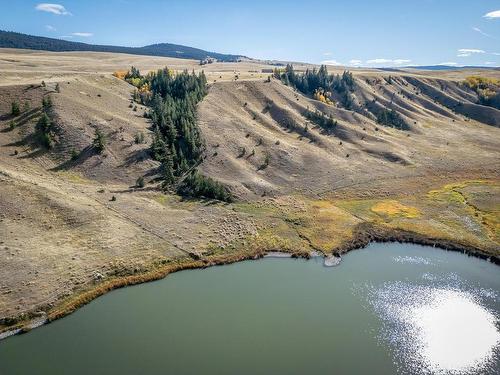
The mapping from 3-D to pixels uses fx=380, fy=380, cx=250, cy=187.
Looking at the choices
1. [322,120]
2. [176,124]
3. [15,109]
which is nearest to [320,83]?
[322,120]

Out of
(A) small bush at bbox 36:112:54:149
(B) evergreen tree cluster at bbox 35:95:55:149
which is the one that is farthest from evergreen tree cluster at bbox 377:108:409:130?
(A) small bush at bbox 36:112:54:149

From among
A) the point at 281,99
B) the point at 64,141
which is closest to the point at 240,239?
the point at 64,141

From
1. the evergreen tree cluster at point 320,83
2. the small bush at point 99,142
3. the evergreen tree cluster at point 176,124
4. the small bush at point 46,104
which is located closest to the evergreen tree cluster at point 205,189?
the evergreen tree cluster at point 176,124

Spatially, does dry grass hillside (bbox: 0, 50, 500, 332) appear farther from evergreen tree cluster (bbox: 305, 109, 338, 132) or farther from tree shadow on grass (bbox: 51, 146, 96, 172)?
evergreen tree cluster (bbox: 305, 109, 338, 132)

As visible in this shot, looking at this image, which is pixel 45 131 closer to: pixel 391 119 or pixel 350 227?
pixel 350 227

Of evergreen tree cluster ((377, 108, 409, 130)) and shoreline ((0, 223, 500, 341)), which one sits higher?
evergreen tree cluster ((377, 108, 409, 130))

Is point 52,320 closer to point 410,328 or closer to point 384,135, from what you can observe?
point 410,328
